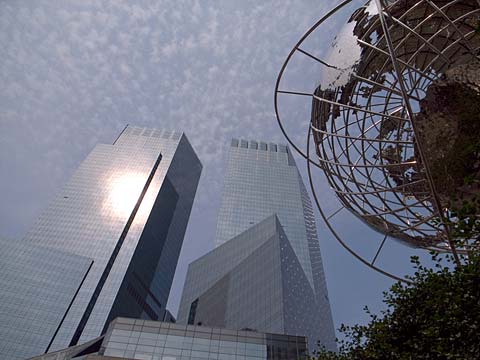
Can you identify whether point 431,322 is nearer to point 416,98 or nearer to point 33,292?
point 416,98

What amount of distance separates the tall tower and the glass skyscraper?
19.7 meters

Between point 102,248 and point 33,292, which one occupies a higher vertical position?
point 102,248

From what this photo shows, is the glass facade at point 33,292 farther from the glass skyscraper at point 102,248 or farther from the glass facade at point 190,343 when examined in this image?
the glass facade at point 190,343

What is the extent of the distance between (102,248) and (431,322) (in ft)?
312

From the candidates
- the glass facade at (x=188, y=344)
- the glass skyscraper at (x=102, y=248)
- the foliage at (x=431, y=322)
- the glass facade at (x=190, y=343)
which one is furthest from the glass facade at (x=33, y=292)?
the foliage at (x=431, y=322)

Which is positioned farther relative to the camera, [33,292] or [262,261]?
[33,292]

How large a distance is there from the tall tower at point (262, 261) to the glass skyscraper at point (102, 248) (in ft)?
64.8

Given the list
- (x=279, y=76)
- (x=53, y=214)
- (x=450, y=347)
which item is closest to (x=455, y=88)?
(x=279, y=76)

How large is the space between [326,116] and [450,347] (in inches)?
239

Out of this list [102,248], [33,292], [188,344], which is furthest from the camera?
[102,248]

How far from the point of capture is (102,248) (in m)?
92.7

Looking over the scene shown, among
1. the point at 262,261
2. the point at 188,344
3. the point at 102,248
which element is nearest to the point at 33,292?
the point at 102,248

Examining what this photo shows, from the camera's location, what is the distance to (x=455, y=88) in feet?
23.7

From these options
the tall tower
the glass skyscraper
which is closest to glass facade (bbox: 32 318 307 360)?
the tall tower
